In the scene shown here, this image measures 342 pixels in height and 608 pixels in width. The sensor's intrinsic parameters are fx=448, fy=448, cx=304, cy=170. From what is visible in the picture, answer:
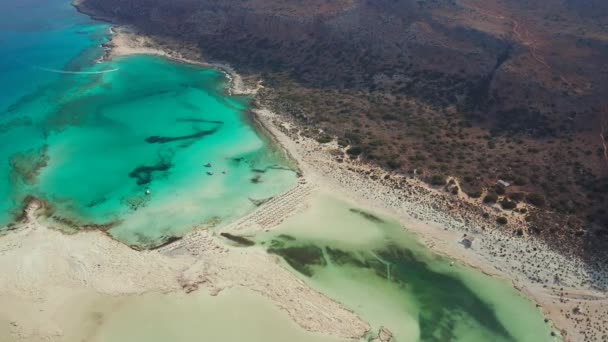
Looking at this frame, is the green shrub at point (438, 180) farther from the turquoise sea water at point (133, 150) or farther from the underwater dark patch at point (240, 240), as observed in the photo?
the underwater dark patch at point (240, 240)

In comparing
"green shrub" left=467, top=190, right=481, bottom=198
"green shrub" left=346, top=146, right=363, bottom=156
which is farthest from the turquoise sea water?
"green shrub" left=467, top=190, right=481, bottom=198

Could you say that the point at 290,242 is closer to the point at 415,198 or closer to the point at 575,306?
the point at 415,198

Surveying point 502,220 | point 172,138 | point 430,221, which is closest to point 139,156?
point 172,138

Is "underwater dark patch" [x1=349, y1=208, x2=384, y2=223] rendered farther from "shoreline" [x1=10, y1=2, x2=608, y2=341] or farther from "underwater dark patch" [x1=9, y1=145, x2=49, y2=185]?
"underwater dark patch" [x1=9, y1=145, x2=49, y2=185]

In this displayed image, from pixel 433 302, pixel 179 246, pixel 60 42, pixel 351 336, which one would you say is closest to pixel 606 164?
pixel 433 302

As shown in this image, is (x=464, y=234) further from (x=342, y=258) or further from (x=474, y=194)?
(x=342, y=258)

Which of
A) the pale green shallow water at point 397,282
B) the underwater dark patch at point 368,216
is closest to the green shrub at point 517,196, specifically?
the pale green shallow water at point 397,282
